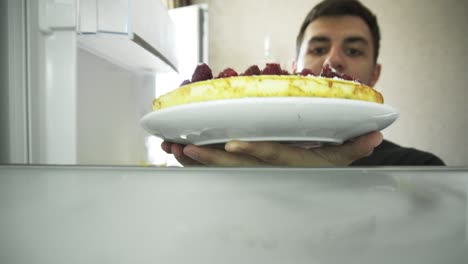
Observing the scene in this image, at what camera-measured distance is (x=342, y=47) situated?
96 centimetres

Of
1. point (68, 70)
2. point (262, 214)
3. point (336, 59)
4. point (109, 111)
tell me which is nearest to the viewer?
point (262, 214)

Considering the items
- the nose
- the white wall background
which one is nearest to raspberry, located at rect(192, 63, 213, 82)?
the nose

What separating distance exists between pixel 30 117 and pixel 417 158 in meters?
0.89

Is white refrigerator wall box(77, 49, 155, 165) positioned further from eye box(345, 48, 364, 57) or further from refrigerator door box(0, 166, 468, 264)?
eye box(345, 48, 364, 57)

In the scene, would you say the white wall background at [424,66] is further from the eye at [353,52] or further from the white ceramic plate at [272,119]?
the white ceramic plate at [272,119]

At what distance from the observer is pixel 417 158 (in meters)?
0.79

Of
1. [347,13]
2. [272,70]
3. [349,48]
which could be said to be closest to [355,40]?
[349,48]

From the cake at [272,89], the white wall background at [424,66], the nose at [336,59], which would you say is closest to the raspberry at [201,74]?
the cake at [272,89]

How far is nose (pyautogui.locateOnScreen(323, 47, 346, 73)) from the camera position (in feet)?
2.84

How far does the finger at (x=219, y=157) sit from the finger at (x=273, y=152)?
12 millimetres

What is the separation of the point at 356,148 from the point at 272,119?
3.9 inches

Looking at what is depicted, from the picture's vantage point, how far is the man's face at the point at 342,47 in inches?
36.5

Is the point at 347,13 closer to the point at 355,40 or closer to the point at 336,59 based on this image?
the point at 355,40

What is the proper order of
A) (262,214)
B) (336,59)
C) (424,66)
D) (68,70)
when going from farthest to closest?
(424,66), (336,59), (68,70), (262,214)
